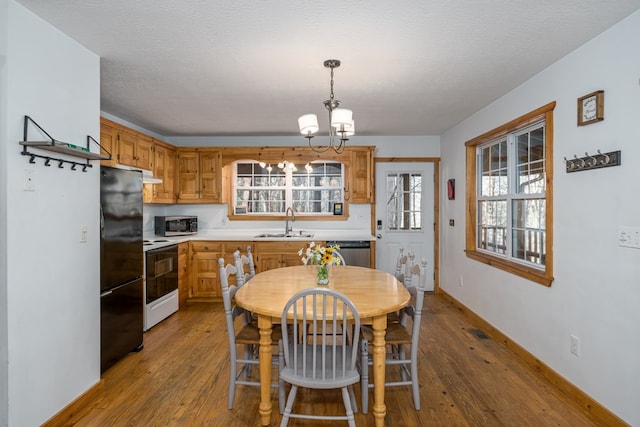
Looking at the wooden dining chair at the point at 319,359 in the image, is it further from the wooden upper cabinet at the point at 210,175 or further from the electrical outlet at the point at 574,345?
the wooden upper cabinet at the point at 210,175

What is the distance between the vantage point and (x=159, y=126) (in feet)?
15.3

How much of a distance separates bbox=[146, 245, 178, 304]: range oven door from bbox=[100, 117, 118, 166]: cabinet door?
3.32ft

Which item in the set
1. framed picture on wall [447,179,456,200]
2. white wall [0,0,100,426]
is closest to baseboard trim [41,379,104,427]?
white wall [0,0,100,426]

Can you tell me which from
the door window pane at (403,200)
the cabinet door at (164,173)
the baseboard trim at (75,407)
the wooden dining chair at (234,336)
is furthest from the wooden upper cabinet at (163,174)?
the door window pane at (403,200)

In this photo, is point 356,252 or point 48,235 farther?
point 356,252

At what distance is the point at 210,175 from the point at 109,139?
1.65 metres

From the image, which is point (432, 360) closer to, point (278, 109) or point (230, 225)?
point (278, 109)

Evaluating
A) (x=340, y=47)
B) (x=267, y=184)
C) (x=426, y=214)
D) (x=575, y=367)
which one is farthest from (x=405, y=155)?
(x=575, y=367)

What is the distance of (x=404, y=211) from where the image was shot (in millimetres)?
5375

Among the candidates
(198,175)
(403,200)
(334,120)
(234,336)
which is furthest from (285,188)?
(234,336)

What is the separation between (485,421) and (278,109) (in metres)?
3.30

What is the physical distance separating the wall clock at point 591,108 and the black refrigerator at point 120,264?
3.49 metres

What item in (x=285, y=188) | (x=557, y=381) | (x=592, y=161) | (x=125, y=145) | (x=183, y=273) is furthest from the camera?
(x=285, y=188)

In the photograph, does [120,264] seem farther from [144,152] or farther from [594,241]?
[594,241]
